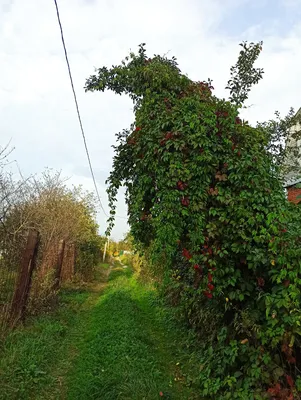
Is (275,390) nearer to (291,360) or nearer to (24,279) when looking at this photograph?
(291,360)

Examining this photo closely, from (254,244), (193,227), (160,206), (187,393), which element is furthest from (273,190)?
(187,393)

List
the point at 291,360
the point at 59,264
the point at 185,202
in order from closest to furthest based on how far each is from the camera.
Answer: the point at 291,360 < the point at 185,202 < the point at 59,264

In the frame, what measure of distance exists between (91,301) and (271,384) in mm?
7731

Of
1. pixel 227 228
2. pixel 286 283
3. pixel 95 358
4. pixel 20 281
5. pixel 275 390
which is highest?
pixel 227 228

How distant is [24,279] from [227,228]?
14.2 ft

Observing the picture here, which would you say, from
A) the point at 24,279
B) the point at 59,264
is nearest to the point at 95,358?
the point at 24,279

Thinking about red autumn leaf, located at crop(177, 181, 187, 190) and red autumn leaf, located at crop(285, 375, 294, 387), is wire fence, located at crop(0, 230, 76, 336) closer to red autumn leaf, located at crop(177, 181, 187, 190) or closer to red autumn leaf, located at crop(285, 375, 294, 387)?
red autumn leaf, located at crop(177, 181, 187, 190)

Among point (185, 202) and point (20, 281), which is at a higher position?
point (185, 202)

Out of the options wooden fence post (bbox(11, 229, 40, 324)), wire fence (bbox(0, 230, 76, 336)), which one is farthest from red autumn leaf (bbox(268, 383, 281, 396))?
→ wooden fence post (bbox(11, 229, 40, 324))

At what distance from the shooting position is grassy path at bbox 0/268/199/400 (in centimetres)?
401

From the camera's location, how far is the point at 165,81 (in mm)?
5199

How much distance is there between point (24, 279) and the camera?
21.0 feet

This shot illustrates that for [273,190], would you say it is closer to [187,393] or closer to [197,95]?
[197,95]

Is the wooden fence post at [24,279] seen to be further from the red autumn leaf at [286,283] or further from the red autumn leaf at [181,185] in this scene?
the red autumn leaf at [286,283]
